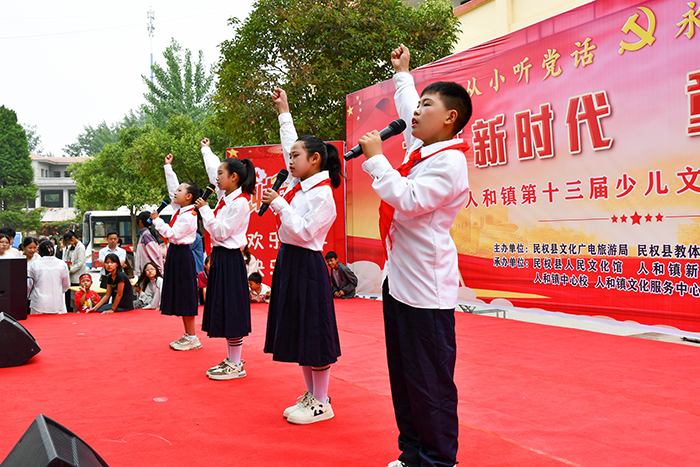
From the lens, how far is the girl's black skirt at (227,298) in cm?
316

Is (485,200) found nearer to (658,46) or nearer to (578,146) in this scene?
(578,146)

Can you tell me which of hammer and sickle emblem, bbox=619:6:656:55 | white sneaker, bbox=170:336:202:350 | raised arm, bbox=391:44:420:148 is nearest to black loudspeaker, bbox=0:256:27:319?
white sneaker, bbox=170:336:202:350

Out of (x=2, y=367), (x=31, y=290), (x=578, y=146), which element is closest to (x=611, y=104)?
(x=578, y=146)

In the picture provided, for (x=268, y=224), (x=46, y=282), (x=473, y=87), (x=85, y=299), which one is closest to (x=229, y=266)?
(x=473, y=87)

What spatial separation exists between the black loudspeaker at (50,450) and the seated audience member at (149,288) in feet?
16.8

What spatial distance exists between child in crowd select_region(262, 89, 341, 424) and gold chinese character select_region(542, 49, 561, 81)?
3.26m

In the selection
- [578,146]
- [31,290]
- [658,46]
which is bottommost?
[31,290]

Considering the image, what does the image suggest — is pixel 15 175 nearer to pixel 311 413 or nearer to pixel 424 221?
pixel 311 413

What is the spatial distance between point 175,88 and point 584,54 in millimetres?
21020

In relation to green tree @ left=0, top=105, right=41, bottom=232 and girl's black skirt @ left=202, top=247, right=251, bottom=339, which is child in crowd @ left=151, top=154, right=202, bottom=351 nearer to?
girl's black skirt @ left=202, top=247, right=251, bottom=339

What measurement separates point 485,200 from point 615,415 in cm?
330

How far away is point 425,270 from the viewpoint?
1.64 meters

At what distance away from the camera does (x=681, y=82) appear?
394 cm

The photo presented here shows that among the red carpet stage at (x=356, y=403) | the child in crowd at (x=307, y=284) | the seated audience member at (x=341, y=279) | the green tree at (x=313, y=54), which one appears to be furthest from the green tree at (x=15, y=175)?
the child in crowd at (x=307, y=284)
